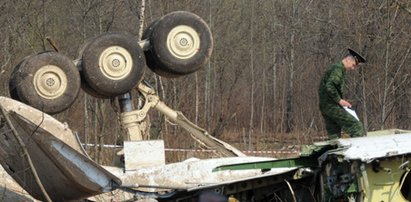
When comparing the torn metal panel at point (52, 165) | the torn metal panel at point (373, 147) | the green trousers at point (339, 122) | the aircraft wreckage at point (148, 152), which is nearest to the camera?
the torn metal panel at point (373, 147)

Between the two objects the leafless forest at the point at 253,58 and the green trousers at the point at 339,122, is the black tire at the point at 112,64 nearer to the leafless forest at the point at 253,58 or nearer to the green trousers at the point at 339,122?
the leafless forest at the point at 253,58

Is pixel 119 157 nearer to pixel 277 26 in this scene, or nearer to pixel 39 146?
pixel 39 146

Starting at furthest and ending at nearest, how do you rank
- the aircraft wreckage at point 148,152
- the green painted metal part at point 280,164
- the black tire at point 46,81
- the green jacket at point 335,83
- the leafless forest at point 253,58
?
the leafless forest at point 253,58 < the green jacket at point 335,83 < the black tire at point 46,81 < the green painted metal part at point 280,164 < the aircraft wreckage at point 148,152

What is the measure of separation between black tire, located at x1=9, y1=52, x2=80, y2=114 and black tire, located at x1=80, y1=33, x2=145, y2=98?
0.79 ft

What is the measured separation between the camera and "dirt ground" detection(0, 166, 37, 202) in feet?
27.0

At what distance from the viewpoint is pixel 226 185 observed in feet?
22.0

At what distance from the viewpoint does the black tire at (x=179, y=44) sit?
28.6ft

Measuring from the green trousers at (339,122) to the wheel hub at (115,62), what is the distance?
2.52m

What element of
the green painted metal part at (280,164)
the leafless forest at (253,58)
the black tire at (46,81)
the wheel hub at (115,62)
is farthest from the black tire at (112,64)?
the green painted metal part at (280,164)

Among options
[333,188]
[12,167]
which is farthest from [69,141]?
[333,188]

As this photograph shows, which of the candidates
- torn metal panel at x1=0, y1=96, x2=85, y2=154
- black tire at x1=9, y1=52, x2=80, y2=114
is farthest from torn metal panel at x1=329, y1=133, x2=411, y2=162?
black tire at x1=9, y1=52, x2=80, y2=114

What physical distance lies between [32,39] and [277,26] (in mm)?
14325

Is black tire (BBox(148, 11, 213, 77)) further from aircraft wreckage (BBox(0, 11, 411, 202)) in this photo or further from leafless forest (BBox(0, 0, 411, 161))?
leafless forest (BBox(0, 0, 411, 161))

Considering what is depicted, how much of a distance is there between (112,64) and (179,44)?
2.97ft
